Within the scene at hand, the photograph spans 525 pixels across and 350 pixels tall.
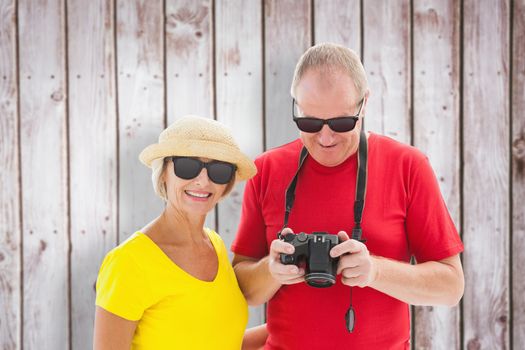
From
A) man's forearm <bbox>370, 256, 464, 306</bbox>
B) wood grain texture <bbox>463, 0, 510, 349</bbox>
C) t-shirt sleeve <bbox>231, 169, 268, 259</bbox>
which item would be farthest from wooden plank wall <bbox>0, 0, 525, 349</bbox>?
man's forearm <bbox>370, 256, 464, 306</bbox>

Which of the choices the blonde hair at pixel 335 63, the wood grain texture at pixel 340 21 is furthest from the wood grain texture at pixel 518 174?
the blonde hair at pixel 335 63

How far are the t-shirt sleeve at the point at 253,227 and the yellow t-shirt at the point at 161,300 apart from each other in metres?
0.16

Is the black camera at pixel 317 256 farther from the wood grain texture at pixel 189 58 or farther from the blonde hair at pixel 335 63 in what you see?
the wood grain texture at pixel 189 58

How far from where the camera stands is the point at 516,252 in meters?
2.33

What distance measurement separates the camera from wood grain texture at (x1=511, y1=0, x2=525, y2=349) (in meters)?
2.31

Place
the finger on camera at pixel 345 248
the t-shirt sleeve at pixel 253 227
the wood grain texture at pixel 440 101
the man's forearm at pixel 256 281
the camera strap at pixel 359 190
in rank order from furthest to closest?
the wood grain texture at pixel 440 101 < the t-shirt sleeve at pixel 253 227 < the man's forearm at pixel 256 281 < the camera strap at pixel 359 190 < the finger on camera at pixel 345 248

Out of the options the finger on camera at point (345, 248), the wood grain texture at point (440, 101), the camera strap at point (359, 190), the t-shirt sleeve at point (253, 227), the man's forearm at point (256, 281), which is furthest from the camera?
the wood grain texture at point (440, 101)

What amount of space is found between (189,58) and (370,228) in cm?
116

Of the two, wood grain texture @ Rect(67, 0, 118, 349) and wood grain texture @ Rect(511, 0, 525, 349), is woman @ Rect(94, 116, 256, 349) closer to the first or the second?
wood grain texture @ Rect(67, 0, 118, 349)

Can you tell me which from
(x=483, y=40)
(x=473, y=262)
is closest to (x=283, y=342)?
(x=473, y=262)

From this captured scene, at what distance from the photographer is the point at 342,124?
1491 mm

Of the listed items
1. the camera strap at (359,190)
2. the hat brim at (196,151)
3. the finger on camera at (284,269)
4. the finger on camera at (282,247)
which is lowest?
the finger on camera at (284,269)

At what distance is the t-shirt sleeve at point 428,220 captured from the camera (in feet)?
4.99

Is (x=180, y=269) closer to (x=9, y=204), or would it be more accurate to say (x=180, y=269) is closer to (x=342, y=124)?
(x=342, y=124)
